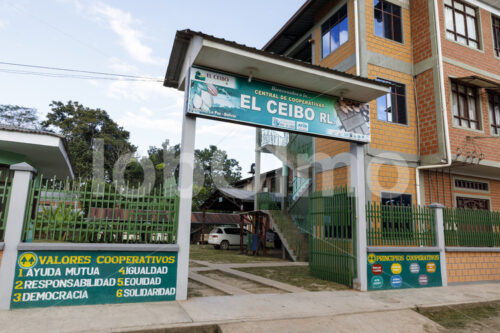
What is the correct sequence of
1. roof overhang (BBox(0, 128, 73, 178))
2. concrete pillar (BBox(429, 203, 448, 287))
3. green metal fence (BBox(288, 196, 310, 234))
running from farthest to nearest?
green metal fence (BBox(288, 196, 310, 234))
roof overhang (BBox(0, 128, 73, 178))
concrete pillar (BBox(429, 203, 448, 287))

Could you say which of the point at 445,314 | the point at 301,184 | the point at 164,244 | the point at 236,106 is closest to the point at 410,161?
the point at 301,184

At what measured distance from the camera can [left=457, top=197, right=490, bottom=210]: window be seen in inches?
535

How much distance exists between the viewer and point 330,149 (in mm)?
12883

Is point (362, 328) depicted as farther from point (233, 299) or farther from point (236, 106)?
point (236, 106)

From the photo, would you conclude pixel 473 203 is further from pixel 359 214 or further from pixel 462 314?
pixel 462 314

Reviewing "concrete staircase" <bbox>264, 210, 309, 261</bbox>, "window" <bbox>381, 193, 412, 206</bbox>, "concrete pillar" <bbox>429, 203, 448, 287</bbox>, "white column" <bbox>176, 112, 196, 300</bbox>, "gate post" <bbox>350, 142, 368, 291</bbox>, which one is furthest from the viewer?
"concrete staircase" <bbox>264, 210, 309, 261</bbox>

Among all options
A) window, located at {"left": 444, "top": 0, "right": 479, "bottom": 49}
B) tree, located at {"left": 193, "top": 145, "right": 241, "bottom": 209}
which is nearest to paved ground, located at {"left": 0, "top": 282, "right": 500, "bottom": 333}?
window, located at {"left": 444, "top": 0, "right": 479, "bottom": 49}

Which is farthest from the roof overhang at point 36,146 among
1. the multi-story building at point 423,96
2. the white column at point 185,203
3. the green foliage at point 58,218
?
the multi-story building at point 423,96

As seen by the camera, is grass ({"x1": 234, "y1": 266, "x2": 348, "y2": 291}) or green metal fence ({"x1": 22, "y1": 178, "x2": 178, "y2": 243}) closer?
green metal fence ({"x1": 22, "y1": 178, "x2": 178, "y2": 243})

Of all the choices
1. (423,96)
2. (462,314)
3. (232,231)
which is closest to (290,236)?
(232,231)

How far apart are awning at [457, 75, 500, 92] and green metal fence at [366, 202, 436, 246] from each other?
19.0ft

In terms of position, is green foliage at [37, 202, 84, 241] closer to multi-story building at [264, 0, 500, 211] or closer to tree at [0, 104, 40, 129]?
multi-story building at [264, 0, 500, 211]

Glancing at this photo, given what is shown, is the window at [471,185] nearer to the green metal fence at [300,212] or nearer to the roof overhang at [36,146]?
the green metal fence at [300,212]

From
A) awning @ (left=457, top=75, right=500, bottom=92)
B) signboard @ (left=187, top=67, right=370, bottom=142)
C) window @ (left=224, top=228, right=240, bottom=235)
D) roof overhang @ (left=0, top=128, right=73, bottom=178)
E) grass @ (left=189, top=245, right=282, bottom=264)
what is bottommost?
grass @ (left=189, top=245, right=282, bottom=264)
